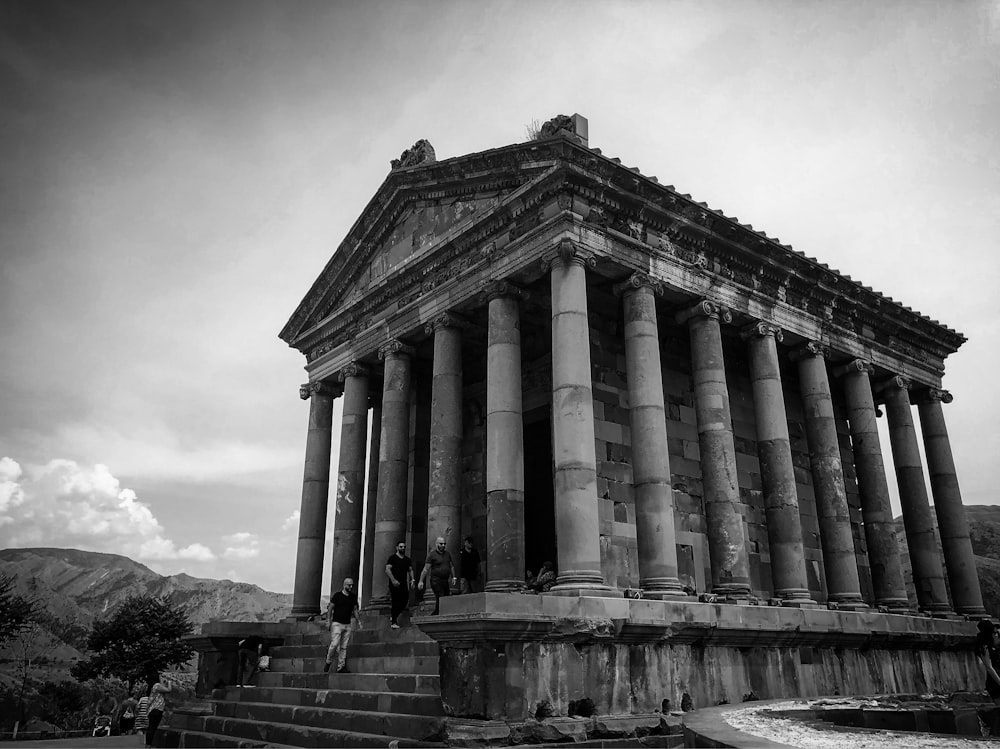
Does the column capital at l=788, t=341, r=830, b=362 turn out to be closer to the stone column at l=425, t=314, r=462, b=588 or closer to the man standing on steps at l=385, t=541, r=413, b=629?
the stone column at l=425, t=314, r=462, b=588

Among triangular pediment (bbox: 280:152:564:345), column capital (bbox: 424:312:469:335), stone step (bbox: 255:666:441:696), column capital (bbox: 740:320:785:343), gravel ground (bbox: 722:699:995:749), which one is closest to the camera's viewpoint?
gravel ground (bbox: 722:699:995:749)

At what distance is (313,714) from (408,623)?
140 inches

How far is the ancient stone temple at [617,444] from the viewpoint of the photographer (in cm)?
1123

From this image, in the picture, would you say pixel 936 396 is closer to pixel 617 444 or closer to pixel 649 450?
pixel 617 444

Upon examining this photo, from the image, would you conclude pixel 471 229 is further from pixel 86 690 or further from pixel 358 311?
pixel 86 690

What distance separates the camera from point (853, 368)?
19.1 m

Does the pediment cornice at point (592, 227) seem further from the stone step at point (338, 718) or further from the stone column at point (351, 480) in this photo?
the stone step at point (338, 718)

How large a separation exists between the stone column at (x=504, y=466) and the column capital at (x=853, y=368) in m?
9.60

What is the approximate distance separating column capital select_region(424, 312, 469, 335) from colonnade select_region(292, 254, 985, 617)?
0.03 metres

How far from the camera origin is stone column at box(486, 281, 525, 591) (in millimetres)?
13328

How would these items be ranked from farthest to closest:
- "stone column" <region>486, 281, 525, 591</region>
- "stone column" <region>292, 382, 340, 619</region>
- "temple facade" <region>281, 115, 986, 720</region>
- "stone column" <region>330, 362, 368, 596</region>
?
"stone column" <region>292, 382, 340, 619</region> → "stone column" <region>330, 362, 368, 596</region> → "stone column" <region>486, 281, 525, 591</region> → "temple facade" <region>281, 115, 986, 720</region>

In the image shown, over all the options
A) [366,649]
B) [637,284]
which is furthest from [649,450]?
[366,649]

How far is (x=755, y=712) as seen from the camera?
9516 mm

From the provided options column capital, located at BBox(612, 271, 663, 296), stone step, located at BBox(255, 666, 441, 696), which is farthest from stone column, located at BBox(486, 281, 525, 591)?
stone step, located at BBox(255, 666, 441, 696)
